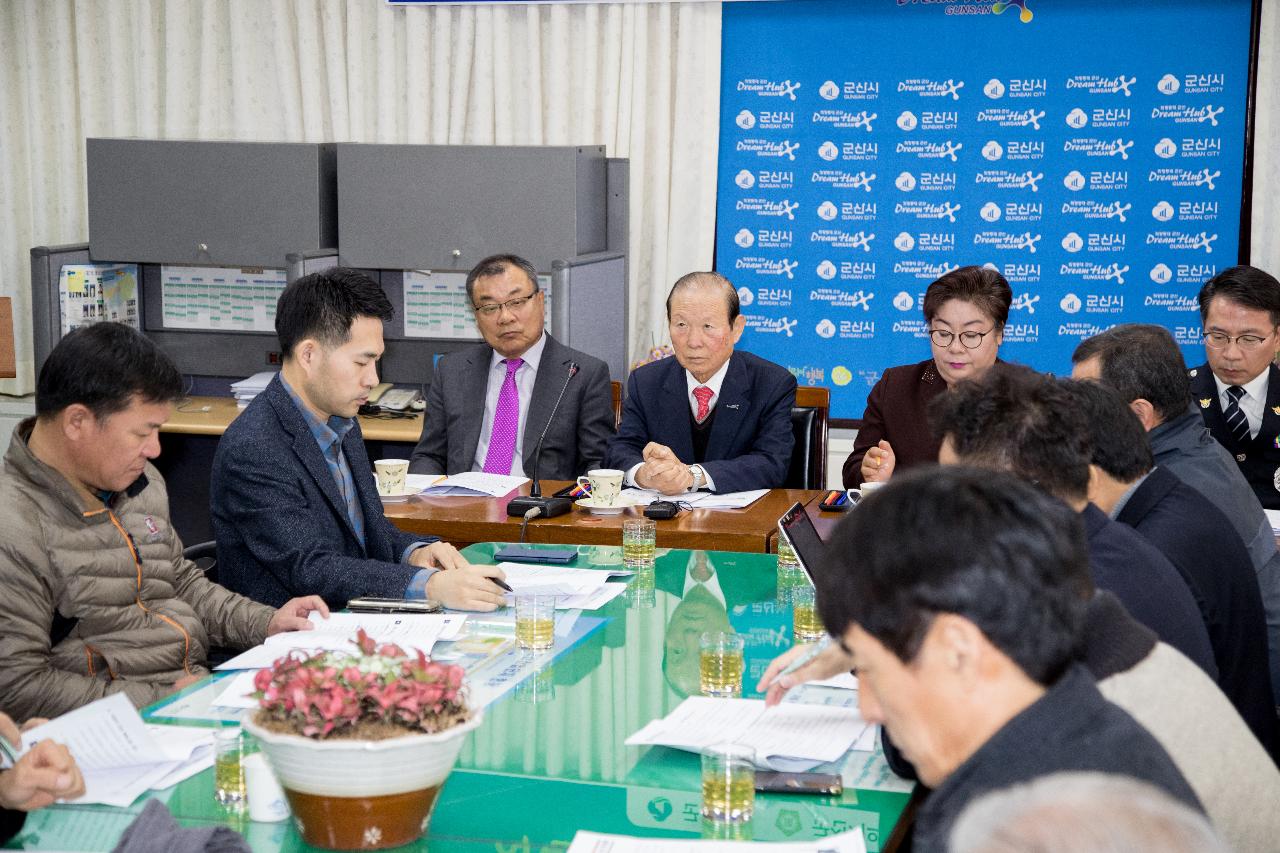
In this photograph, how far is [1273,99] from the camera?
4.69 metres

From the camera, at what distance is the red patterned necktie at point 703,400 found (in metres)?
4.17

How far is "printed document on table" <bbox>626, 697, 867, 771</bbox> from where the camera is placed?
1781 mm

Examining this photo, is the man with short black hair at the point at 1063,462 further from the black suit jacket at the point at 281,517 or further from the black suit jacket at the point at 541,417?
the black suit jacket at the point at 541,417

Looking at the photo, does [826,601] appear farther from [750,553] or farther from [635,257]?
[635,257]

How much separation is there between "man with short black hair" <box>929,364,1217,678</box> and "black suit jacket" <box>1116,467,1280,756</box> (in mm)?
348

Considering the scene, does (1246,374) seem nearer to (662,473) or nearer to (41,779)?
(662,473)

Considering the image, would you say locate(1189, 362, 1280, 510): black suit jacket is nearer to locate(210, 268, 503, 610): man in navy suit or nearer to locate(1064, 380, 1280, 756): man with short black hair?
locate(1064, 380, 1280, 756): man with short black hair

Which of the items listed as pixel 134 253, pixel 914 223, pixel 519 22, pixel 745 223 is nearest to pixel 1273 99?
pixel 914 223

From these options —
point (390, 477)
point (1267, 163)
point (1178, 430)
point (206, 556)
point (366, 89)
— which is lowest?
point (206, 556)

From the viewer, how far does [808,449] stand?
13.8 ft

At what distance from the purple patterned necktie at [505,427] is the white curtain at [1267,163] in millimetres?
2681

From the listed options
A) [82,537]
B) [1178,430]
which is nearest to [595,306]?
[1178,430]

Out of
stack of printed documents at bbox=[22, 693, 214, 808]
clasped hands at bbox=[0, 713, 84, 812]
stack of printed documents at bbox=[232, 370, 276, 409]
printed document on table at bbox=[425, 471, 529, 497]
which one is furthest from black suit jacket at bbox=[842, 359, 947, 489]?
clasped hands at bbox=[0, 713, 84, 812]

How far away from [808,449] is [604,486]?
A: 0.98m
